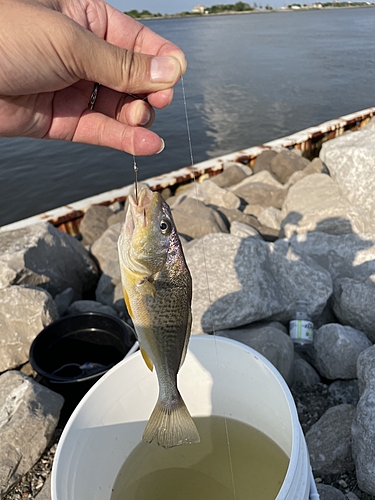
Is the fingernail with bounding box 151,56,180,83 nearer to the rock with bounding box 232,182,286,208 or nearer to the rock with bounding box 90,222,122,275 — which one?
the rock with bounding box 90,222,122,275

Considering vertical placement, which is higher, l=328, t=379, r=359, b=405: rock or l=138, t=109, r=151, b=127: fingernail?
l=138, t=109, r=151, b=127: fingernail

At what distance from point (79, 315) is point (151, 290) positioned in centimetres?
217

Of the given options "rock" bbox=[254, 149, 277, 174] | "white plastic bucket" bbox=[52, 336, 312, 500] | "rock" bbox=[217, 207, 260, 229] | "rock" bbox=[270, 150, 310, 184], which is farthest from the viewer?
"rock" bbox=[254, 149, 277, 174]

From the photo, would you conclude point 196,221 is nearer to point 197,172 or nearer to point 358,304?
point 358,304

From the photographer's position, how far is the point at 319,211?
5.12 meters

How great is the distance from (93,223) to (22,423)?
12.8 feet

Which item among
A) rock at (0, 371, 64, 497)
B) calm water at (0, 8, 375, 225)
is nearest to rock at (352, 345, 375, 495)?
rock at (0, 371, 64, 497)

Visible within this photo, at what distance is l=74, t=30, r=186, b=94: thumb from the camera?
2064mm

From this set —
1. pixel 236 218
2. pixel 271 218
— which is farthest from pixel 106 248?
pixel 271 218

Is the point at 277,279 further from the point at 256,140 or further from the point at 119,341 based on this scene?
the point at 256,140

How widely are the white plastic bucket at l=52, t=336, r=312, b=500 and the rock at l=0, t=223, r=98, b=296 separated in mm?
2074

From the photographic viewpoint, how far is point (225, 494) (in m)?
2.88

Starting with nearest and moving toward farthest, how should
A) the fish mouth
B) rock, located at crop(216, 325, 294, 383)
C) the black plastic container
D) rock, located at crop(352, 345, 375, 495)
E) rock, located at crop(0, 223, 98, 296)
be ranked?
the fish mouth, rock, located at crop(352, 345, 375, 495), rock, located at crop(216, 325, 294, 383), the black plastic container, rock, located at crop(0, 223, 98, 296)

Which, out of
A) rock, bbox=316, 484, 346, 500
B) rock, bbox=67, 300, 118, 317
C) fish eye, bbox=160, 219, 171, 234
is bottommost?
rock, bbox=67, 300, 118, 317
